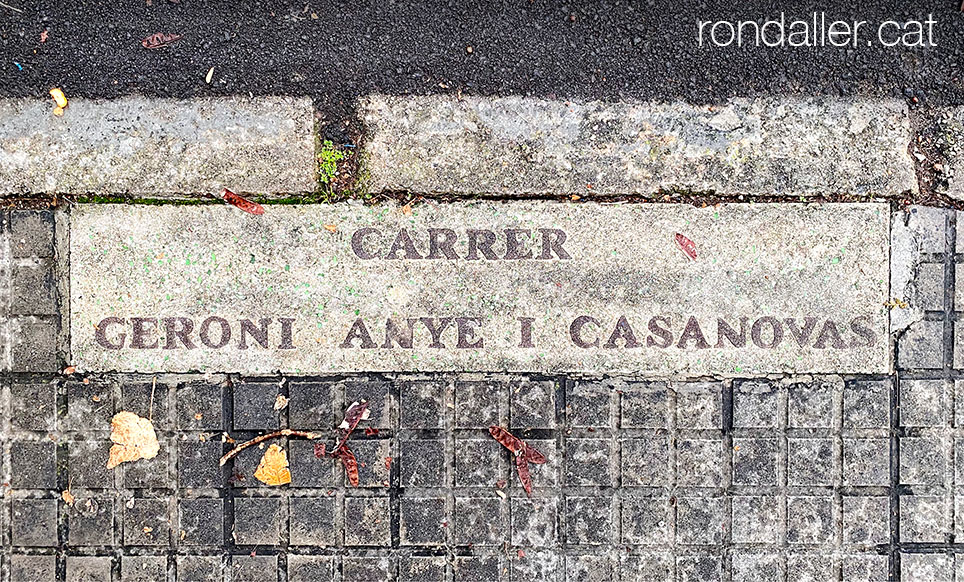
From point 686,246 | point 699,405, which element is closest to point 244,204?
point 686,246

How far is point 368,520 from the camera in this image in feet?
10.9

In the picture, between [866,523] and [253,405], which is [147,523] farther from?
[866,523]

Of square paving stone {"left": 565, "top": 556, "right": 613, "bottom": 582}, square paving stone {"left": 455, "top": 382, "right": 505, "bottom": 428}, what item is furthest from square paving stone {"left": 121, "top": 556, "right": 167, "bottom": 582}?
square paving stone {"left": 565, "top": 556, "right": 613, "bottom": 582}

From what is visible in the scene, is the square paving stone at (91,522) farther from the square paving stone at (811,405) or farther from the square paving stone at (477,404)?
the square paving stone at (811,405)

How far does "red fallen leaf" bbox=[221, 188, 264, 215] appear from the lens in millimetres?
3303

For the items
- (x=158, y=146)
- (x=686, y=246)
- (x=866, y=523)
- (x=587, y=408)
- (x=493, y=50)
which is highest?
(x=493, y=50)

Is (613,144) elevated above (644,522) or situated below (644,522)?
above

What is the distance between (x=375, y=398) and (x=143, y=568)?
1457 mm

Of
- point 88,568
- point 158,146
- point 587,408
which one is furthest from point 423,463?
point 158,146

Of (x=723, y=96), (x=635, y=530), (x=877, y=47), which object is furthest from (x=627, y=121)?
(x=635, y=530)

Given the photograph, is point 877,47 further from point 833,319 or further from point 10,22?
point 10,22

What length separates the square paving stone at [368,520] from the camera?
332 centimetres

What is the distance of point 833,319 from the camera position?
3305mm

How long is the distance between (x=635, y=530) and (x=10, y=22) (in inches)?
161
